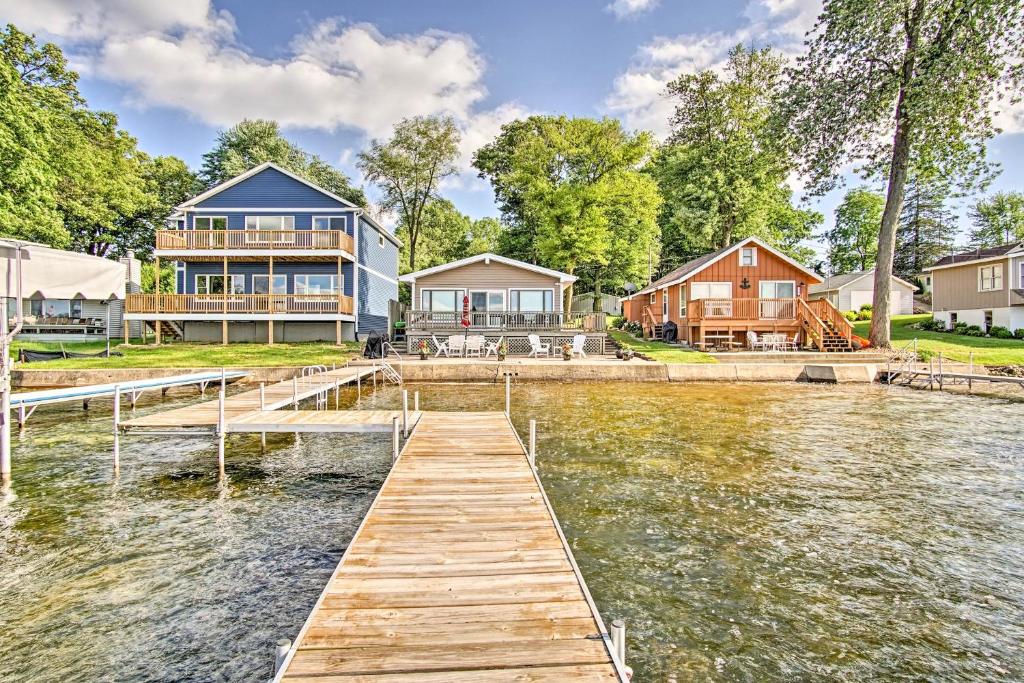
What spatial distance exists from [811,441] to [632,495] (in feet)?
16.8

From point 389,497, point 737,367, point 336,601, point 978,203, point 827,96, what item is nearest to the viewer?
point 336,601

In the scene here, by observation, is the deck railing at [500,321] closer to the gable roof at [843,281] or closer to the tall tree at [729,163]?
the tall tree at [729,163]

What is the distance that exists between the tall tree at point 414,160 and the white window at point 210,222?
1569cm

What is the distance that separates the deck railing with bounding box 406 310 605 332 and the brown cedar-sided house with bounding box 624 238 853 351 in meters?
5.53

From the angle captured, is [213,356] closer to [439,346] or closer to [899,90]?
[439,346]

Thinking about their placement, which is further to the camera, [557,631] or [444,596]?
[444,596]

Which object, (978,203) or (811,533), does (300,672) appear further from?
(978,203)

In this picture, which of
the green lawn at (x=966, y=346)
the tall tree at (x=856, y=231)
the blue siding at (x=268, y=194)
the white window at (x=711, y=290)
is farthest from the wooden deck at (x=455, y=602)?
the tall tree at (x=856, y=231)

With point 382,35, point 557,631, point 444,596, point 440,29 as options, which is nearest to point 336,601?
point 444,596

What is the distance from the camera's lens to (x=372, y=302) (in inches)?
1185

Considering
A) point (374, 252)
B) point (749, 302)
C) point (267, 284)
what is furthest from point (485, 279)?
point (749, 302)

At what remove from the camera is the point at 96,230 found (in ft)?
115

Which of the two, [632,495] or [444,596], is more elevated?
[444,596]

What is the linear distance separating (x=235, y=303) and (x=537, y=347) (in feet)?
48.8
